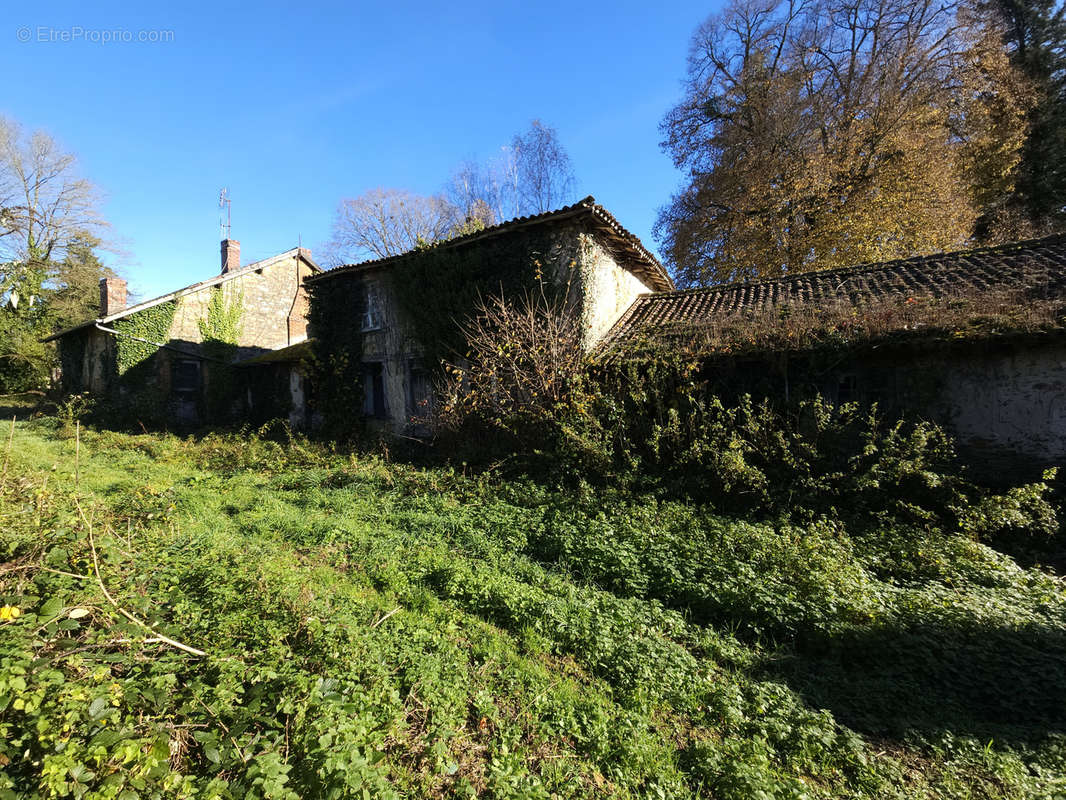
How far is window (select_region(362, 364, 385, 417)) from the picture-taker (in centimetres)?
1405

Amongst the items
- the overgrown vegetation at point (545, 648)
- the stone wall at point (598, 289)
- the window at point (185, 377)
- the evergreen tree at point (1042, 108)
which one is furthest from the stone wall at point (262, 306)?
the evergreen tree at point (1042, 108)

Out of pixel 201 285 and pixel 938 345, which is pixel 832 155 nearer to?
pixel 938 345

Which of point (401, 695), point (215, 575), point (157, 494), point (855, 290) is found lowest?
point (401, 695)

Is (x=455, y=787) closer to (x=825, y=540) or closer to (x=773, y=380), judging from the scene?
(x=825, y=540)

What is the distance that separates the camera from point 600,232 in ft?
36.4

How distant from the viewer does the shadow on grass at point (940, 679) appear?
347 cm

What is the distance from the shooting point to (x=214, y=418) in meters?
18.1

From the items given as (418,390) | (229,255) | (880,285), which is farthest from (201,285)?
(880,285)

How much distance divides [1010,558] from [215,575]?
9.19 meters

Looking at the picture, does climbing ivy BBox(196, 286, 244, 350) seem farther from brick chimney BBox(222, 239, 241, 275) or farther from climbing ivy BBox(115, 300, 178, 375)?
brick chimney BBox(222, 239, 241, 275)

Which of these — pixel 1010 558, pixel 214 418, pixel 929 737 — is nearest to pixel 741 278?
pixel 1010 558

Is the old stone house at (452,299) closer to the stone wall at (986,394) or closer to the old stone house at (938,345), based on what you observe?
the old stone house at (938,345)

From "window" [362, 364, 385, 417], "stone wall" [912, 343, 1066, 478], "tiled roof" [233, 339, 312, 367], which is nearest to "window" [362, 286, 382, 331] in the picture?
"window" [362, 364, 385, 417]

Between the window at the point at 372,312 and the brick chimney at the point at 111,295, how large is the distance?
39.2 ft
